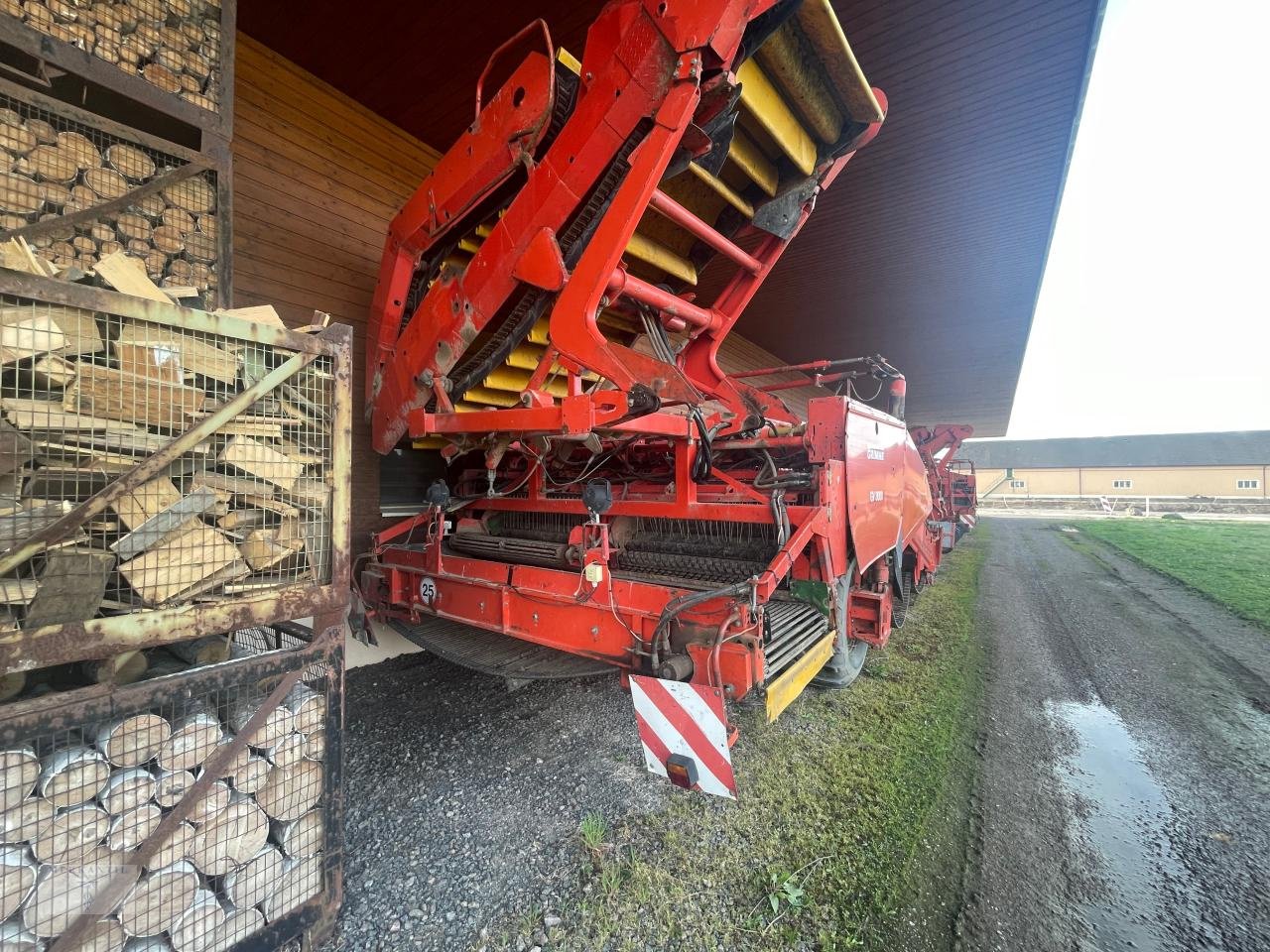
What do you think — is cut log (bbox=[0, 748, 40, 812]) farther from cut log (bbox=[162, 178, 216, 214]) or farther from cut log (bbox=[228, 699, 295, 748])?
cut log (bbox=[162, 178, 216, 214])

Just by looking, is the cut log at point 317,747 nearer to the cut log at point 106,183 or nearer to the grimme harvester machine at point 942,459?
the cut log at point 106,183

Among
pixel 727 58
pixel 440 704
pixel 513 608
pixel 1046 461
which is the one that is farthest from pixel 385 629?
pixel 1046 461

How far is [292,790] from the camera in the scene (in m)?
1.73

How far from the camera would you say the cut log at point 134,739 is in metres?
1.44

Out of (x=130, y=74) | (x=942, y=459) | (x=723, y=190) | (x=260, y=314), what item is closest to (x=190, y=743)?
(x=260, y=314)

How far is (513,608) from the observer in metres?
3.08

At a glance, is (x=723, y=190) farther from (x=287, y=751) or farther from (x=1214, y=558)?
(x=1214, y=558)

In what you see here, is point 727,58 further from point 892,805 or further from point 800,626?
point 892,805

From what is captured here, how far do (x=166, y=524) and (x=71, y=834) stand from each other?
80cm

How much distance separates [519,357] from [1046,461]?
55524 millimetres

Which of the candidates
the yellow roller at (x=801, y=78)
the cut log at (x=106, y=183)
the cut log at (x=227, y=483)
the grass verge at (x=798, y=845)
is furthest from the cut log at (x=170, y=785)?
the yellow roller at (x=801, y=78)

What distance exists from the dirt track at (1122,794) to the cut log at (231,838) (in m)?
2.38

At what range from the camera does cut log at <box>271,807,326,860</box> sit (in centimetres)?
173

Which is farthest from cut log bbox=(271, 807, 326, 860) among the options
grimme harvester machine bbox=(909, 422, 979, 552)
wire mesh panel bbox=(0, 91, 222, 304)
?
grimme harvester machine bbox=(909, 422, 979, 552)
